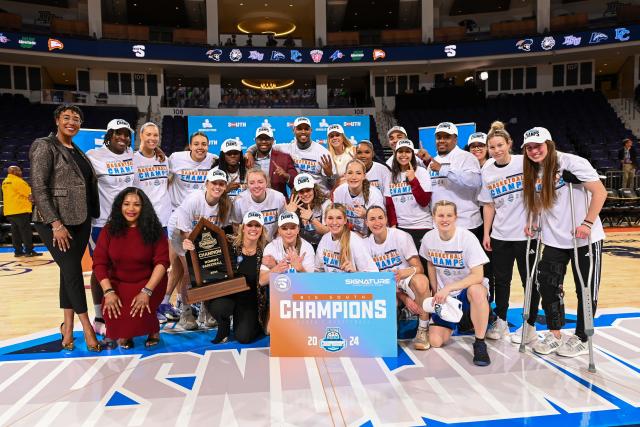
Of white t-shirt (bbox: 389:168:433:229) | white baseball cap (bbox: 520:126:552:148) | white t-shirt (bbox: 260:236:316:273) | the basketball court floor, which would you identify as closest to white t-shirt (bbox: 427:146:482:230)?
white t-shirt (bbox: 389:168:433:229)

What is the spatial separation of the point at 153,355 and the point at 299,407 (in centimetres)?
137

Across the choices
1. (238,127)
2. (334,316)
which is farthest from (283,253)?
(238,127)

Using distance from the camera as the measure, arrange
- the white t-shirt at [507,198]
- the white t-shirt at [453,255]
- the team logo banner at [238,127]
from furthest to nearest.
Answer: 1. the team logo banner at [238,127]
2. the white t-shirt at [507,198]
3. the white t-shirt at [453,255]

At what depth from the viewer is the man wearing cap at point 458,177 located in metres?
3.75

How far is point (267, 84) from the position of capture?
2494 cm

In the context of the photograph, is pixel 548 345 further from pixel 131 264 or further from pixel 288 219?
pixel 131 264

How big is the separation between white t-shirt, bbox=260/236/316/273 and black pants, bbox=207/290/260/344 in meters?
0.33

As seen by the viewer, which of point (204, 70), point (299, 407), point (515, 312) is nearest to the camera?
point (299, 407)

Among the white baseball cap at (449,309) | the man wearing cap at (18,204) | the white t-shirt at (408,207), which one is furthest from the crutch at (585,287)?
the man wearing cap at (18,204)

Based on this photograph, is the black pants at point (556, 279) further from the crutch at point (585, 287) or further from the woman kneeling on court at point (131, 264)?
the woman kneeling on court at point (131, 264)

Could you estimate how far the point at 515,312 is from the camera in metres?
4.27

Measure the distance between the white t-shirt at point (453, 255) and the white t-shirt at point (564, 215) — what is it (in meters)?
0.46

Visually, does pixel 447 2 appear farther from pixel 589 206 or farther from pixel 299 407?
pixel 299 407

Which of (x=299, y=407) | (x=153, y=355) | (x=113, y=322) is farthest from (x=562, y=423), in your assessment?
(x=113, y=322)
